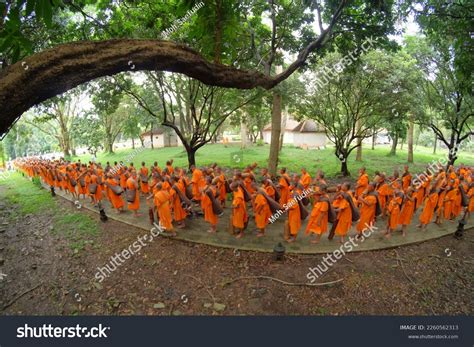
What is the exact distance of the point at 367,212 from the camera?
782 cm

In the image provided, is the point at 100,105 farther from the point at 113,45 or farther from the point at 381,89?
the point at 381,89

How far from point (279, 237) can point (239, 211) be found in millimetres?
1510

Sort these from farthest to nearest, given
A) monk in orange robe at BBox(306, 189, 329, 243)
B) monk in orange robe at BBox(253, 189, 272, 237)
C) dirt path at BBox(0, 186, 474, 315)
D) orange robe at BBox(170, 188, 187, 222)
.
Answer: orange robe at BBox(170, 188, 187, 222) → monk in orange robe at BBox(253, 189, 272, 237) → monk in orange robe at BBox(306, 189, 329, 243) → dirt path at BBox(0, 186, 474, 315)

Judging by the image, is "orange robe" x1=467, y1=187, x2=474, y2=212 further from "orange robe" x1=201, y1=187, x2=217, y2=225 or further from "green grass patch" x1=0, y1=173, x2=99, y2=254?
"green grass patch" x1=0, y1=173, x2=99, y2=254

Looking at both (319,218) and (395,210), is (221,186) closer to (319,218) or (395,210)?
(319,218)

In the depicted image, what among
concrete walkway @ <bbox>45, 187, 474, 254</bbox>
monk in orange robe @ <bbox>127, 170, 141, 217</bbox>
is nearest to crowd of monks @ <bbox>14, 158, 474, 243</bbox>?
monk in orange robe @ <bbox>127, 170, 141, 217</bbox>

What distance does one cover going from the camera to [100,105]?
15.0m

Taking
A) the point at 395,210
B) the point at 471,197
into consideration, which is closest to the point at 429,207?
the point at 395,210

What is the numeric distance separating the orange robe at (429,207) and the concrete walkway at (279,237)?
1.27ft

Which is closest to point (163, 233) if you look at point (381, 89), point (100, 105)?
point (100, 105)

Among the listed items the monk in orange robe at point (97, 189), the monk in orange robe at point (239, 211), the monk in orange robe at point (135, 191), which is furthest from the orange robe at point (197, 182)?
the monk in orange robe at point (97, 189)

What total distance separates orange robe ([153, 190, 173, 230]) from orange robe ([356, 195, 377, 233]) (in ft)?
19.1

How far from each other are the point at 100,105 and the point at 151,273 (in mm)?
12115

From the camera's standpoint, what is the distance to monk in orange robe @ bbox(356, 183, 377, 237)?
7.75 metres
